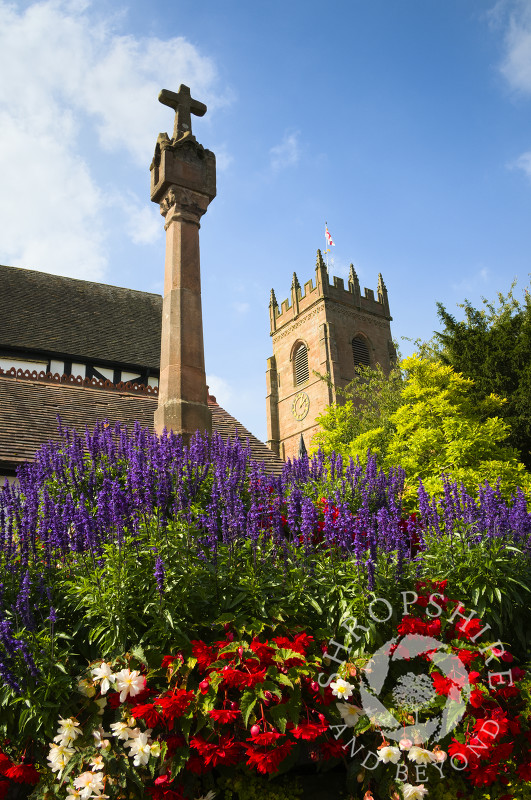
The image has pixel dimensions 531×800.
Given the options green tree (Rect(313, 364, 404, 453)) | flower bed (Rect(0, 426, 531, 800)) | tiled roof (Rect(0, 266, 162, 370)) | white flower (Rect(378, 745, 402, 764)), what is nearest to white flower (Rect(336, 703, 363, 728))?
flower bed (Rect(0, 426, 531, 800))

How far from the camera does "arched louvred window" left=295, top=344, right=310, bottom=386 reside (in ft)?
152

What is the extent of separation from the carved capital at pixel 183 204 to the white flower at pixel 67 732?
21.3 feet

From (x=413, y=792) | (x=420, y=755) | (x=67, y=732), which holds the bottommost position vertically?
(x=413, y=792)

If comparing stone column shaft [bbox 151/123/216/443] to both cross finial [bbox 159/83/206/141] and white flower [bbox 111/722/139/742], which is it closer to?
cross finial [bbox 159/83/206/141]

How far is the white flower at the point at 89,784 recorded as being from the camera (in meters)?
2.70

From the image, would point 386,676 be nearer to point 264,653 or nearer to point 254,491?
point 264,653

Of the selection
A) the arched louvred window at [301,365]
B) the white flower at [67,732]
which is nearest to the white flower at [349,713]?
the white flower at [67,732]

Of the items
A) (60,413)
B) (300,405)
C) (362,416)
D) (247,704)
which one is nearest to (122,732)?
(247,704)

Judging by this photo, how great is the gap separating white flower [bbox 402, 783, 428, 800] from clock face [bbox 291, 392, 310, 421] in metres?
41.4

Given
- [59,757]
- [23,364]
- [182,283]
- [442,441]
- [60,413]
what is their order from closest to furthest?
[59,757]
[182,283]
[442,441]
[60,413]
[23,364]

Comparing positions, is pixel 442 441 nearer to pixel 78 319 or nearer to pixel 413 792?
pixel 413 792

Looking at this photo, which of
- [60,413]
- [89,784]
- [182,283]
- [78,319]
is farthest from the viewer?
[78,319]

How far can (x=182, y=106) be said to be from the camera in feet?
28.1

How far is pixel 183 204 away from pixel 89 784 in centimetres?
688
